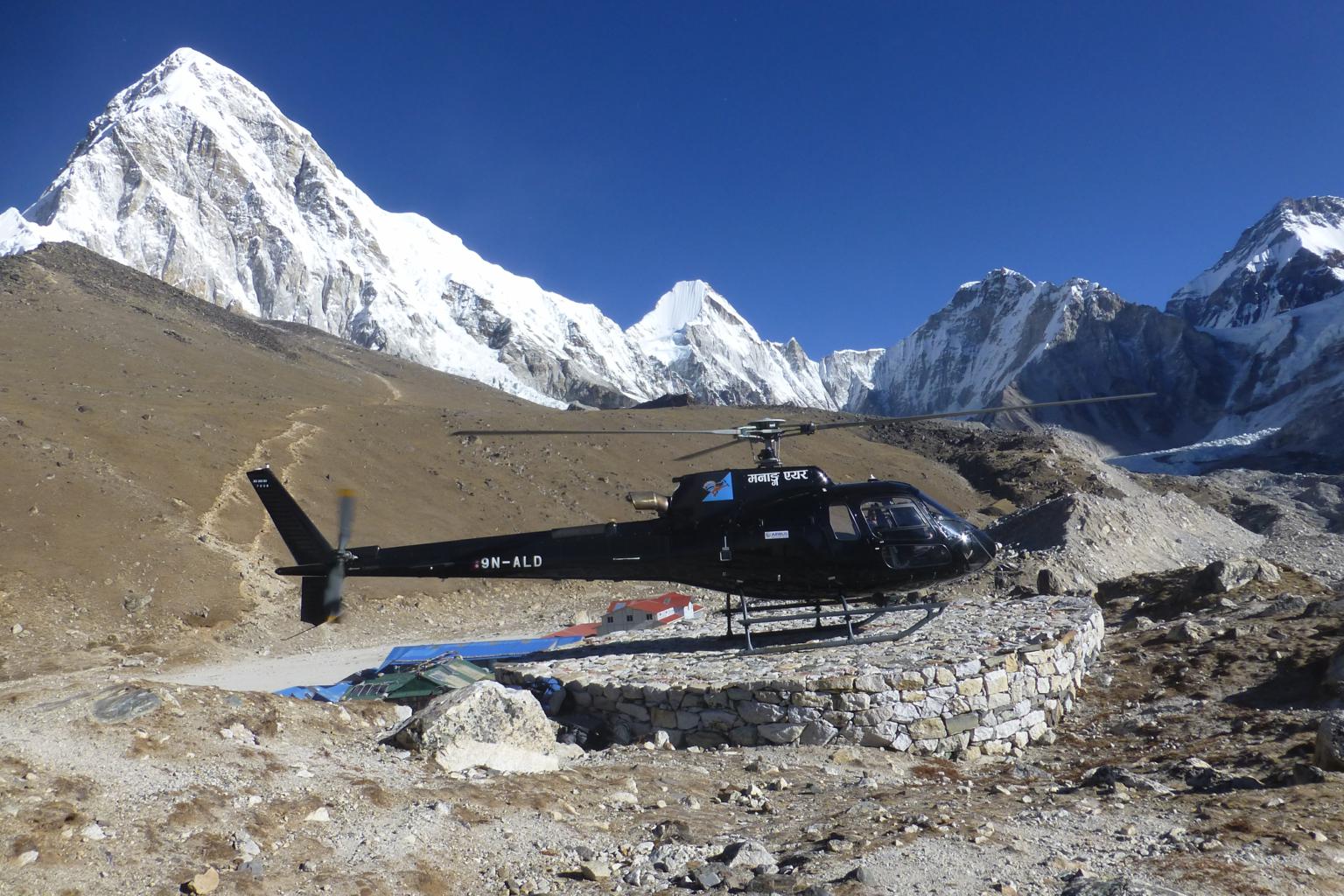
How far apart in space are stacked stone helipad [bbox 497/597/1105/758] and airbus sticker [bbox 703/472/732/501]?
8.50 feet

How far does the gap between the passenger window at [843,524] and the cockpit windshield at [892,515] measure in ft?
0.77

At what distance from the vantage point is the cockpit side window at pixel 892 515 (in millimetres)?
12984

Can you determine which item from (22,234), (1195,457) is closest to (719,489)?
(1195,457)

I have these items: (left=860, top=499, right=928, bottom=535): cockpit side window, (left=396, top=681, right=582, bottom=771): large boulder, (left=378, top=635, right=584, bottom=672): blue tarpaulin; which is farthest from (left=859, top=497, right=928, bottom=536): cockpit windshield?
(left=378, top=635, right=584, bottom=672): blue tarpaulin

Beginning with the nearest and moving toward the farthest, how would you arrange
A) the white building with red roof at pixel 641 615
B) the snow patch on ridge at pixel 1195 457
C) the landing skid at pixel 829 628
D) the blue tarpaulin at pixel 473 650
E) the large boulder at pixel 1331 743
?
1. the large boulder at pixel 1331 743
2. the landing skid at pixel 829 628
3. the blue tarpaulin at pixel 473 650
4. the white building with red roof at pixel 641 615
5. the snow patch on ridge at pixel 1195 457

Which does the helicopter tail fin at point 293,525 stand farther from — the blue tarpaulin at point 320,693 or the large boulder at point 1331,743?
the large boulder at point 1331,743

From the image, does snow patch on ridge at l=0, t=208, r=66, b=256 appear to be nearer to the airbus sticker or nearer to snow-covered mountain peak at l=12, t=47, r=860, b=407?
snow-covered mountain peak at l=12, t=47, r=860, b=407

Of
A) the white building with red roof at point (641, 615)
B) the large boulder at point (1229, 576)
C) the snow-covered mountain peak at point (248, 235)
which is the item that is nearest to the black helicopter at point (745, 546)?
the large boulder at point (1229, 576)

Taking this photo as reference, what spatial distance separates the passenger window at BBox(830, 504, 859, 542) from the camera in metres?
13.0

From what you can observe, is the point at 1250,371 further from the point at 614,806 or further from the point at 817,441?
the point at 614,806

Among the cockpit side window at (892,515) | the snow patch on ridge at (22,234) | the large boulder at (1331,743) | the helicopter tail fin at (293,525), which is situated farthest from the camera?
the snow patch on ridge at (22,234)

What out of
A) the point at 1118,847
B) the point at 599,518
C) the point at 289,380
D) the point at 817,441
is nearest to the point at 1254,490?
the point at 817,441

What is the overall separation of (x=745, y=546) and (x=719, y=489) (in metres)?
1.03

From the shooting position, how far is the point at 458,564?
13766 mm
